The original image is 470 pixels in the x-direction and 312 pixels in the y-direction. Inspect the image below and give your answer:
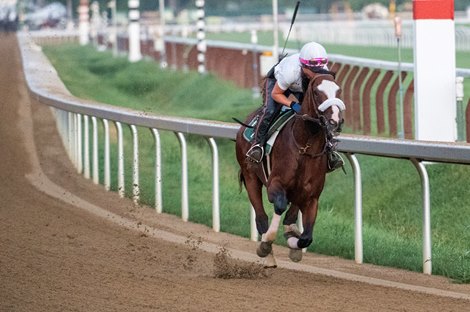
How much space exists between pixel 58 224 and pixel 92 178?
378 cm

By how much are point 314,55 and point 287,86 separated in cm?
43

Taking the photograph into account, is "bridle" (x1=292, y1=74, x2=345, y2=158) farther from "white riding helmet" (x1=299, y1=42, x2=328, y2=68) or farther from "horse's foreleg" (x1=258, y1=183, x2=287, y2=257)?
"horse's foreleg" (x1=258, y1=183, x2=287, y2=257)

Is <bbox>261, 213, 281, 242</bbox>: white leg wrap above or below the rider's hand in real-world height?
below

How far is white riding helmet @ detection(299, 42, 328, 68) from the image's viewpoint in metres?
8.58

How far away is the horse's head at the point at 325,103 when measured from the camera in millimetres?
8156

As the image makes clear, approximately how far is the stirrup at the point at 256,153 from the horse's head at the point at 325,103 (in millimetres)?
556

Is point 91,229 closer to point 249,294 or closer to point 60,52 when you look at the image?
point 249,294

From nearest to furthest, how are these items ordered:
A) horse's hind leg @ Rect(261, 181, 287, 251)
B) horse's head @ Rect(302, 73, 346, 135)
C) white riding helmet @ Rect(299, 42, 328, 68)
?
horse's head @ Rect(302, 73, 346, 135), white riding helmet @ Rect(299, 42, 328, 68), horse's hind leg @ Rect(261, 181, 287, 251)

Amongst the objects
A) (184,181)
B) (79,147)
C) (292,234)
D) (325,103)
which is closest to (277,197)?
(292,234)

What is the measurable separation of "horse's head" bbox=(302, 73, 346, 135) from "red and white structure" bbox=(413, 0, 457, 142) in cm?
438

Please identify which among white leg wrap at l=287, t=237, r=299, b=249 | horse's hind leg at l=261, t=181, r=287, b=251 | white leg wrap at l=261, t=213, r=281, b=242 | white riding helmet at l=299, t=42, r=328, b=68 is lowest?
white leg wrap at l=287, t=237, r=299, b=249

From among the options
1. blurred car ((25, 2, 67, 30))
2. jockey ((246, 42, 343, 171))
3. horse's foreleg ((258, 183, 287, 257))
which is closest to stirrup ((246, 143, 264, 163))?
jockey ((246, 42, 343, 171))

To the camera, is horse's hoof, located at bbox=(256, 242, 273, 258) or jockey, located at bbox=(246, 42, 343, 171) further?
horse's hoof, located at bbox=(256, 242, 273, 258)

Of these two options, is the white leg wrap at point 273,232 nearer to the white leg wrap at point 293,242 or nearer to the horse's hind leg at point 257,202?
the white leg wrap at point 293,242
